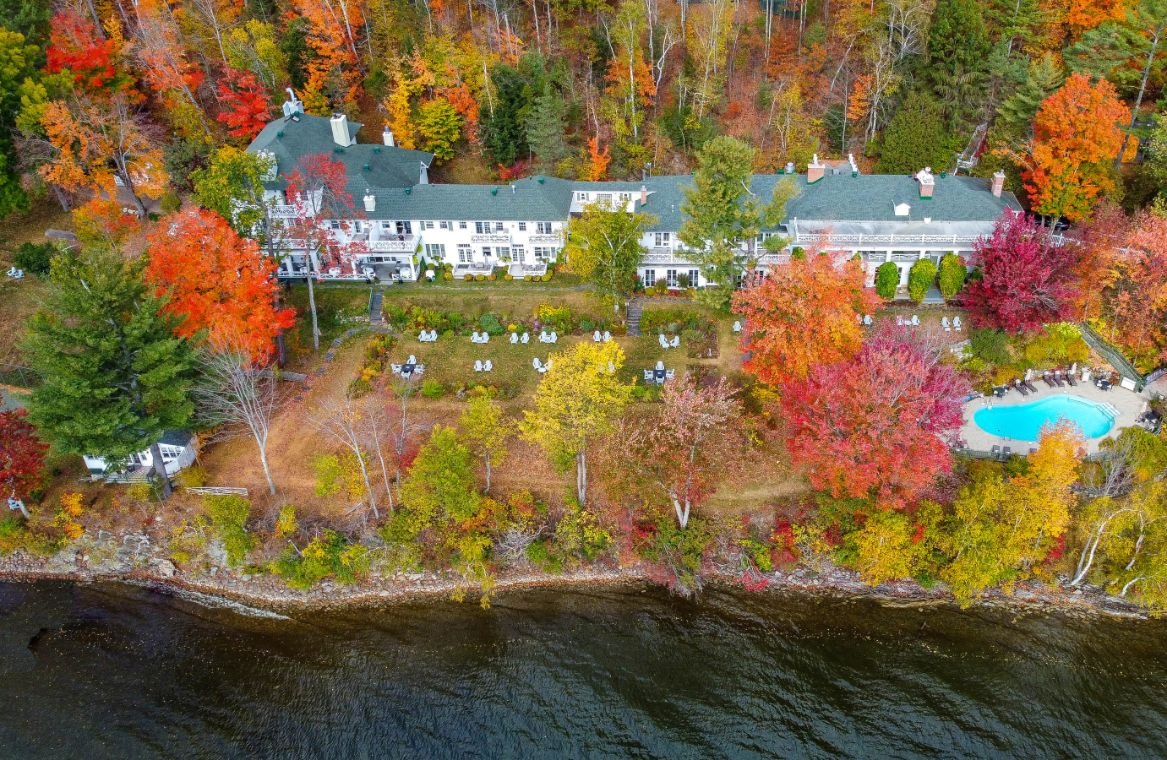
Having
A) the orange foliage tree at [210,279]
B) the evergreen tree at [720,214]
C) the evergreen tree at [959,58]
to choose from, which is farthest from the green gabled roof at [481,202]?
the evergreen tree at [959,58]

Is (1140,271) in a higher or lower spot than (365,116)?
lower

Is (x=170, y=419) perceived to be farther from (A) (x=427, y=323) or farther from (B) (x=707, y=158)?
(B) (x=707, y=158)

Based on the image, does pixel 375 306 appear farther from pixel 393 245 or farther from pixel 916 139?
pixel 916 139

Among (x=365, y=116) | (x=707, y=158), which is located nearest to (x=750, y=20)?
(x=707, y=158)

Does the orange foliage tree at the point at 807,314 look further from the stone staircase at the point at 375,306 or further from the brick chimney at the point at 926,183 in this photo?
the stone staircase at the point at 375,306

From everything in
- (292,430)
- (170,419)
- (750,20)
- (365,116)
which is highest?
(750,20)
